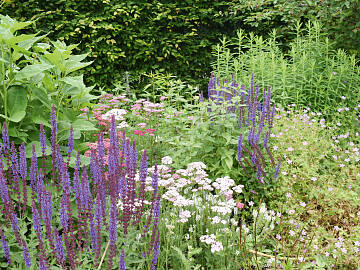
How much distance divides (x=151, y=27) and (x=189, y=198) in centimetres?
521

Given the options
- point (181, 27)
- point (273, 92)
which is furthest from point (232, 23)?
point (273, 92)

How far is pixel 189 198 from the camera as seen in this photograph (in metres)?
3.10

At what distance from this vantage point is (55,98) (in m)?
3.11

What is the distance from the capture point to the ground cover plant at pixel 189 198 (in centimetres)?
203

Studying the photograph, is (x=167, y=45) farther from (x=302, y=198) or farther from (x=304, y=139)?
(x=302, y=198)

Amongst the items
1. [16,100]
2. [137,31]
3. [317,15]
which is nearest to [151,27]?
[137,31]

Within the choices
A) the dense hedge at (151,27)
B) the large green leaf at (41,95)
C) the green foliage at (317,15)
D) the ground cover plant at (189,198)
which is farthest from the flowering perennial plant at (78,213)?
the dense hedge at (151,27)

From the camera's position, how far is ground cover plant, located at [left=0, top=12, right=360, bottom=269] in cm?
203

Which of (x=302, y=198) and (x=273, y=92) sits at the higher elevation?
A: (x=273, y=92)

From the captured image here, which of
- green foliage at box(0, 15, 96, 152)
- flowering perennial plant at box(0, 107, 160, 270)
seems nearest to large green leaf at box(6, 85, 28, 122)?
green foliage at box(0, 15, 96, 152)

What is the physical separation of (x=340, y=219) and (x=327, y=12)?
407cm

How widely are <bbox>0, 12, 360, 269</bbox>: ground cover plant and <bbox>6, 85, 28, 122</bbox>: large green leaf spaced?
0.73ft

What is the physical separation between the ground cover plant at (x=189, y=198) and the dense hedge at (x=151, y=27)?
2.67m

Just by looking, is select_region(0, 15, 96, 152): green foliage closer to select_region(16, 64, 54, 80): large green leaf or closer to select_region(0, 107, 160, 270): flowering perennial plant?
select_region(16, 64, 54, 80): large green leaf
